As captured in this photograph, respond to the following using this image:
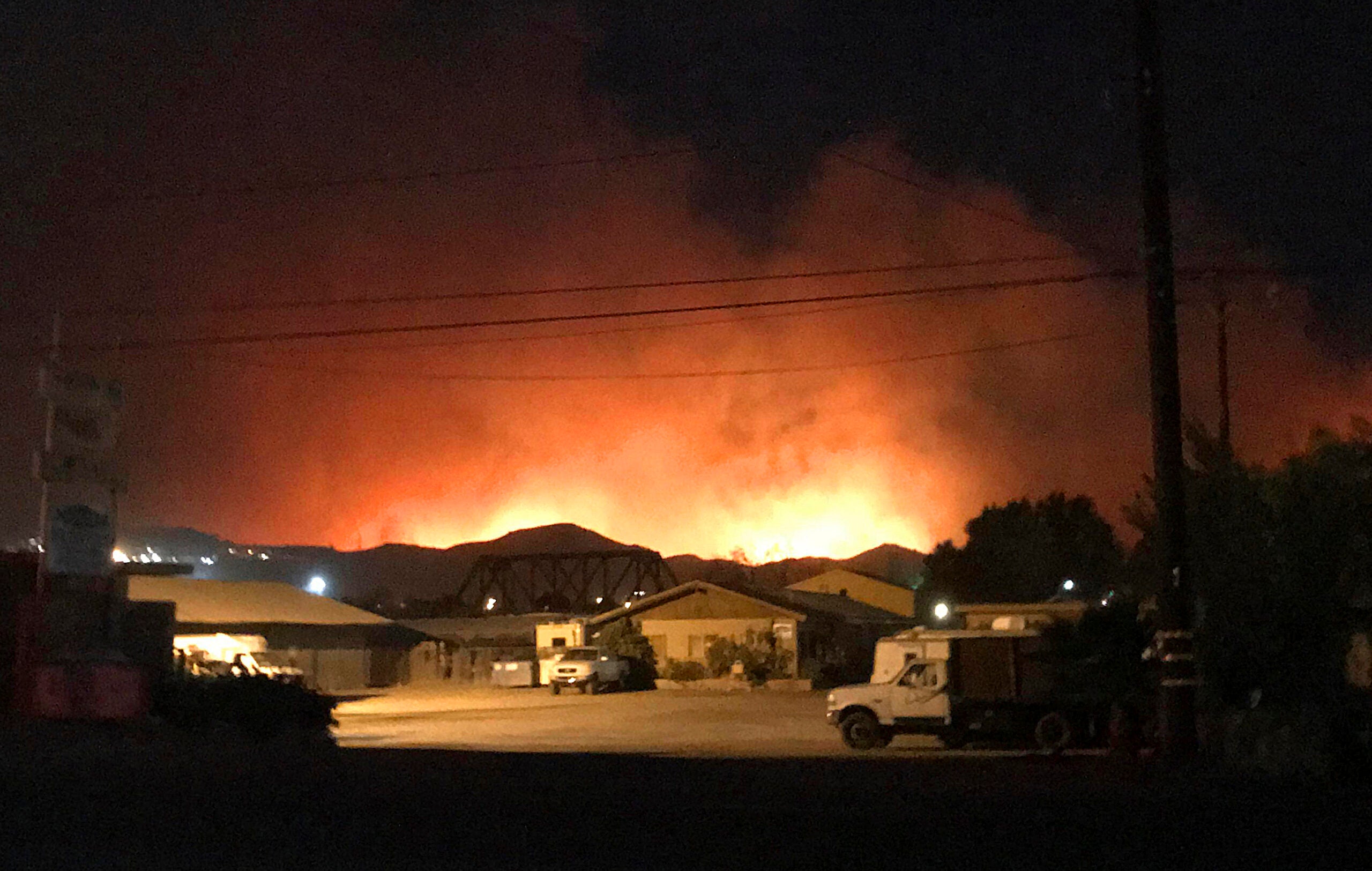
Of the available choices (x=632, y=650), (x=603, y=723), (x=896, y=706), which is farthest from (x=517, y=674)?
(x=896, y=706)

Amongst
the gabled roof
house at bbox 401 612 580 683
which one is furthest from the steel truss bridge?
the gabled roof

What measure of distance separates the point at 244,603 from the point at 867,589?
58.2 m

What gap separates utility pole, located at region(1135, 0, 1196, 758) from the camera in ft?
66.6

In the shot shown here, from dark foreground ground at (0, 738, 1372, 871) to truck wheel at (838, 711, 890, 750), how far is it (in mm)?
8465

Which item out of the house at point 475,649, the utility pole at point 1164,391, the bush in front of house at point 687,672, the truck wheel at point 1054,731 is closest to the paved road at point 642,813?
the utility pole at point 1164,391

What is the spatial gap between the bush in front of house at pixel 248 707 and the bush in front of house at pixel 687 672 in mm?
35771

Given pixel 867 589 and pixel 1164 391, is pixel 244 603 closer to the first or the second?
pixel 1164 391

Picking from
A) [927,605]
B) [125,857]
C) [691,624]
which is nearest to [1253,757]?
[125,857]

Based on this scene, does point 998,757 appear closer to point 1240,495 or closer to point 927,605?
point 1240,495

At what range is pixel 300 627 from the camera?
61.6 m

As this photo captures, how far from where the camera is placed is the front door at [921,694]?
93.0 feet

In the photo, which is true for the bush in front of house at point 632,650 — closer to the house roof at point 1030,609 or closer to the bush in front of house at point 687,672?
the bush in front of house at point 687,672

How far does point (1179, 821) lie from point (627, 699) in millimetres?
40988

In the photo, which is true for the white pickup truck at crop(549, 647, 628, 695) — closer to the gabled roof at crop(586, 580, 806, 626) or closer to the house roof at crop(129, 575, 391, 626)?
the gabled roof at crop(586, 580, 806, 626)
